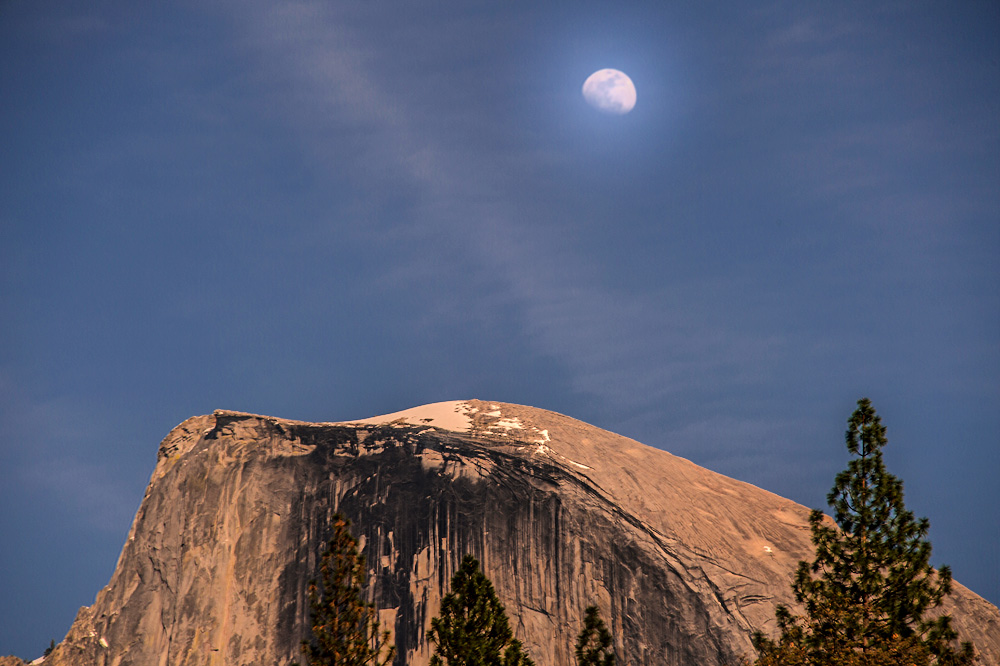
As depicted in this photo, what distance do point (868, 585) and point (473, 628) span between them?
1339cm

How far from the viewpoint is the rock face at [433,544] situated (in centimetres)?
5509

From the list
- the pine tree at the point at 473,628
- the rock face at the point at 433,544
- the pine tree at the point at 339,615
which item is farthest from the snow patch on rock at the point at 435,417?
the pine tree at the point at 339,615

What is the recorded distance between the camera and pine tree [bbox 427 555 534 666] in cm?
2673

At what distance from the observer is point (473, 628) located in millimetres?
27250

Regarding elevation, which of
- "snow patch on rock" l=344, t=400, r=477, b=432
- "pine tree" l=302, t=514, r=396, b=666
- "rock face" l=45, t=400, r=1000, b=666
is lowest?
"pine tree" l=302, t=514, r=396, b=666

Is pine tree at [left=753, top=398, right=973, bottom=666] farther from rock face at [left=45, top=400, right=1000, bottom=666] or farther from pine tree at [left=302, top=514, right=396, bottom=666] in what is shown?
rock face at [left=45, top=400, right=1000, bottom=666]

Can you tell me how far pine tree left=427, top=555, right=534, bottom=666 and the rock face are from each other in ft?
94.9

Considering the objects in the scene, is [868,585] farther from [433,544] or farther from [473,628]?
[433,544]

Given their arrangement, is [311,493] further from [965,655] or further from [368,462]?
[965,655]

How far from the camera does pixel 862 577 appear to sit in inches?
1059

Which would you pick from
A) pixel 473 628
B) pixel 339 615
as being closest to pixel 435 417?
pixel 473 628

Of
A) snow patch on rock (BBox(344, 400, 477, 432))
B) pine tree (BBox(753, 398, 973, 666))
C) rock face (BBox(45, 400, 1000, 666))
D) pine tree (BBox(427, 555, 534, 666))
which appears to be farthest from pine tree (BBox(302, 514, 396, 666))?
snow patch on rock (BBox(344, 400, 477, 432))

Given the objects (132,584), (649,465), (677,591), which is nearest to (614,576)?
(677,591)

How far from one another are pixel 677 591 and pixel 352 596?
37266mm
